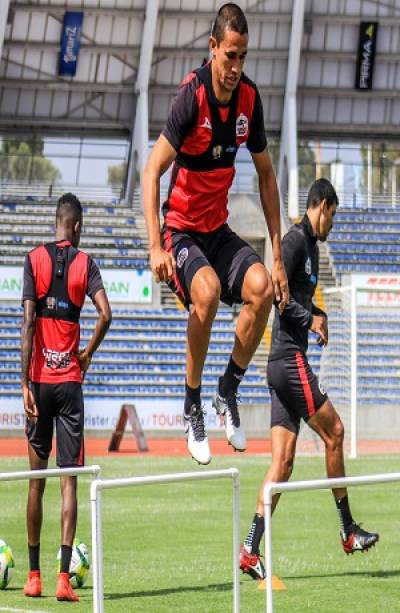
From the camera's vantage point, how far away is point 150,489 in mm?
15820

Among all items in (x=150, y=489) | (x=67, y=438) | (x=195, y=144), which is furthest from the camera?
(x=150, y=489)

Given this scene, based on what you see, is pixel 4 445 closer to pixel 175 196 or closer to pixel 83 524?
pixel 83 524

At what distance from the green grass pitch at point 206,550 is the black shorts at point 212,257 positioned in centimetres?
179

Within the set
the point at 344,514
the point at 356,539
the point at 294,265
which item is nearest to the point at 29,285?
the point at 294,265

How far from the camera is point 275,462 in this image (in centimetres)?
902

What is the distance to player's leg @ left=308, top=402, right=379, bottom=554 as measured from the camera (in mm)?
8992

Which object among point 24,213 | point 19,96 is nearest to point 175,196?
point 24,213

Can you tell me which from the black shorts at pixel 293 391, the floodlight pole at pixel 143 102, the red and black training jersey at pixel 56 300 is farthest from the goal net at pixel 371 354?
the red and black training jersey at pixel 56 300

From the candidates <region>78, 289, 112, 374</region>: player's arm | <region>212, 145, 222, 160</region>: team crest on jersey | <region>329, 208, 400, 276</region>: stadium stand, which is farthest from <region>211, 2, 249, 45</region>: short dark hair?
<region>329, 208, 400, 276</region>: stadium stand

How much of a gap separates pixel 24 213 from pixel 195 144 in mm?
28263

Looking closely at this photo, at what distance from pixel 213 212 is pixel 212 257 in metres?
0.25

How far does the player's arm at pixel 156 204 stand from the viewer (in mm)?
6570

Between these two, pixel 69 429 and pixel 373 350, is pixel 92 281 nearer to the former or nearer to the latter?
pixel 69 429

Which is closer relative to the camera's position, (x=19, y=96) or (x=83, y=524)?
(x=83, y=524)
